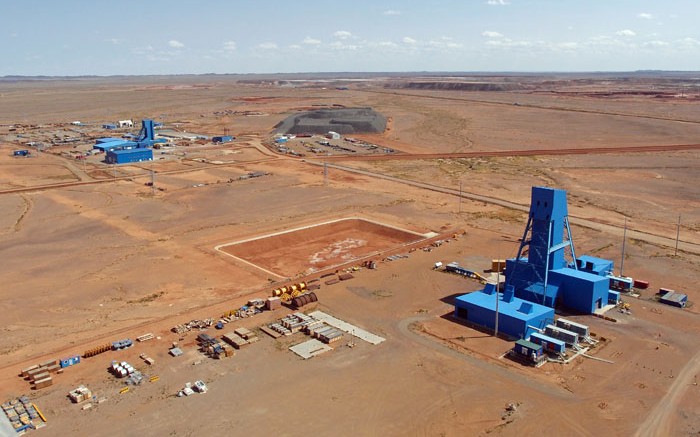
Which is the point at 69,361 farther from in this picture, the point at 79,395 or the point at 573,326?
the point at 573,326

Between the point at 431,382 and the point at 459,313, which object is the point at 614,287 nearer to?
the point at 459,313

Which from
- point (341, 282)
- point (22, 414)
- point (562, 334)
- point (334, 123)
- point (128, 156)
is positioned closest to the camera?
point (22, 414)

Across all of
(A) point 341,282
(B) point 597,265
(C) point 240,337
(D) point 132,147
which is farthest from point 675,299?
(D) point 132,147

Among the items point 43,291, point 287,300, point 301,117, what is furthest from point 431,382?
point 301,117

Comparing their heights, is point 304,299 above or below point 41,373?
above

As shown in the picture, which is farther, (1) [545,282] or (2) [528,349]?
(1) [545,282]

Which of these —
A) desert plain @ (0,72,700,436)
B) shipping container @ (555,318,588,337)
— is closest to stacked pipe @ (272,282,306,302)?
desert plain @ (0,72,700,436)
